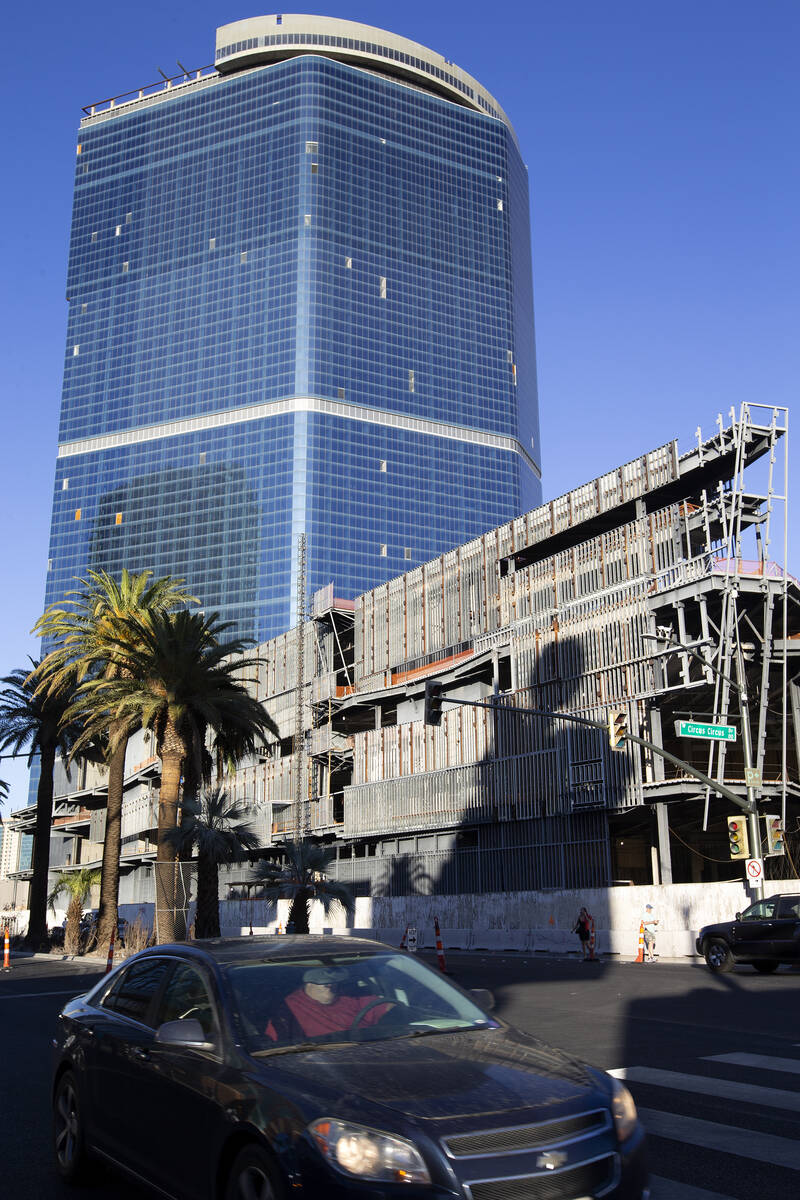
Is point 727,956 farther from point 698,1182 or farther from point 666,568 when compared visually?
point 666,568

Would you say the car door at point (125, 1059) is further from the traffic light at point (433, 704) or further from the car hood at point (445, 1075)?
the traffic light at point (433, 704)

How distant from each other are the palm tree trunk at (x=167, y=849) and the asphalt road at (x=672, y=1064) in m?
10.1

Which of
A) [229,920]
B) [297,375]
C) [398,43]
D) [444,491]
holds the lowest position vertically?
[229,920]

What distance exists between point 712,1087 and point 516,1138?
18.4 ft

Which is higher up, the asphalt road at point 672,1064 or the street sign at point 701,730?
the street sign at point 701,730

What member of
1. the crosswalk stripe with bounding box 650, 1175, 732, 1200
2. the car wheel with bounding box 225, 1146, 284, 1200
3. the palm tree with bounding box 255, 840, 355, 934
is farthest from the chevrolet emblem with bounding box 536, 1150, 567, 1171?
the palm tree with bounding box 255, 840, 355, 934

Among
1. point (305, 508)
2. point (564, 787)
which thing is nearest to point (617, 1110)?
point (564, 787)

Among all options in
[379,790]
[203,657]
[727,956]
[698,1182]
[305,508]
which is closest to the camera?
[698,1182]

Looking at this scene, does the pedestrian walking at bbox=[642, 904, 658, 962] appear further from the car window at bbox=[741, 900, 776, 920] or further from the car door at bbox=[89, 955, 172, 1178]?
the car door at bbox=[89, 955, 172, 1178]

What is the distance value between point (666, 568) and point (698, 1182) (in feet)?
128

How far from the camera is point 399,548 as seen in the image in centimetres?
16438

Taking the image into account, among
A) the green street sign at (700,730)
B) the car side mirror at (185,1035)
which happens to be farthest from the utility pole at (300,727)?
the car side mirror at (185,1035)

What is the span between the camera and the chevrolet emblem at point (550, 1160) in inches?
157

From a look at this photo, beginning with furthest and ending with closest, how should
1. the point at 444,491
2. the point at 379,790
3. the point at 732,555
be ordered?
the point at 444,491 → the point at 379,790 → the point at 732,555
